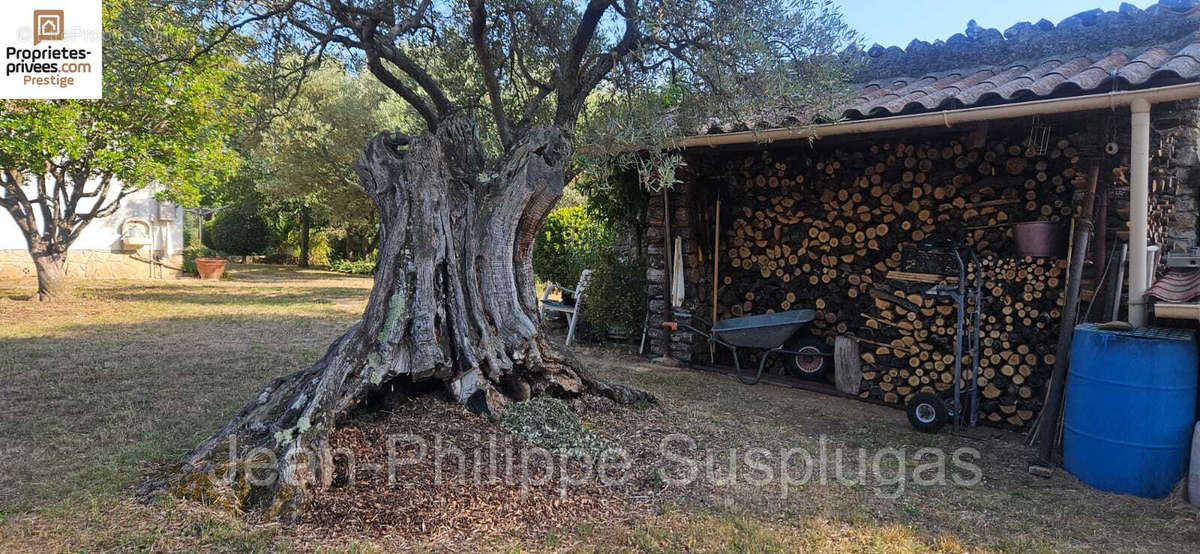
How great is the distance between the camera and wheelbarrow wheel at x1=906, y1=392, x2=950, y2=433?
484 centimetres

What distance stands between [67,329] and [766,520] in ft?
29.4

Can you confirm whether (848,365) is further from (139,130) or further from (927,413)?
(139,130)

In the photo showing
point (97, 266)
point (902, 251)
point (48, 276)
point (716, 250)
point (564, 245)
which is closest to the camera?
point (902, 251)

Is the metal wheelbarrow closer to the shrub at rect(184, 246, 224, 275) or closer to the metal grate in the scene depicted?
the metal grate

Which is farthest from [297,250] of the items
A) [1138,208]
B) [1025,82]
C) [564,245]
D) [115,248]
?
[1138,208]

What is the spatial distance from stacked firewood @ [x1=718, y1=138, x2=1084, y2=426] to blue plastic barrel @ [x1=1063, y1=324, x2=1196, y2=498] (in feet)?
3.86

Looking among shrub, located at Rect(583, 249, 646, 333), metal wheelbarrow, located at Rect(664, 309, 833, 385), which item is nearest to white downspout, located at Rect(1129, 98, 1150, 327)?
metal wheelbarrow, located at Rect(664, 309, 833, 385)

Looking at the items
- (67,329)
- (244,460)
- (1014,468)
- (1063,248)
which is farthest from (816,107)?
(67,329)

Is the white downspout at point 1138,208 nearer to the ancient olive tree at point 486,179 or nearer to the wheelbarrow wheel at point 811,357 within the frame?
the ancient olive tree at point 486,179

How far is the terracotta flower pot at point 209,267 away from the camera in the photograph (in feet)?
53.4

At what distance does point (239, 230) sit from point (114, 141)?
1401 cm

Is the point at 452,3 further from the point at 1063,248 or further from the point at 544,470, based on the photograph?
the point at 1063,248

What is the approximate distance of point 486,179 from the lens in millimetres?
4645

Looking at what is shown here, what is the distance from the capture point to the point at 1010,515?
3.46 metres
